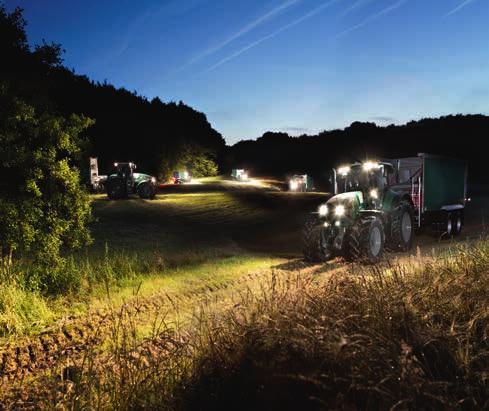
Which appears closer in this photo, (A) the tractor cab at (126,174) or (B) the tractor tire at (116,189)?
(B) the tractor tire at (116,189)

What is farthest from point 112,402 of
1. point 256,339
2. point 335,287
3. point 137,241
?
point 137,241

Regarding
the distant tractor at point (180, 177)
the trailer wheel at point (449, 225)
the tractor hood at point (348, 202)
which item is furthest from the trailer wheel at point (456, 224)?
the distant tractor at point (180, 177)

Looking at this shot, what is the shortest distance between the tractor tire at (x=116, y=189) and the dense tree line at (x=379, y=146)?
36186mm

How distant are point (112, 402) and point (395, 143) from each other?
278 ft

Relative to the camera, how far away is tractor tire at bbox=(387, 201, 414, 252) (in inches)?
519

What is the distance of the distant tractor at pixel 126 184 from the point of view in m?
26.4

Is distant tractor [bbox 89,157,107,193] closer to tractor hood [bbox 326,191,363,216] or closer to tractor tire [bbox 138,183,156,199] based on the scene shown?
tractor tire [bbox 138,183,156,199]

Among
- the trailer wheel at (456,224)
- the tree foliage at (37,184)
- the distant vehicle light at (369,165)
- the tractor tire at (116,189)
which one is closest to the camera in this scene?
the tree foliage at (37,184)

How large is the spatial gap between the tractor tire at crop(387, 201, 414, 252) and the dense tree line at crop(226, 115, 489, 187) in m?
42.7

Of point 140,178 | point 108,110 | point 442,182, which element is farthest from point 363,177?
point 108,110

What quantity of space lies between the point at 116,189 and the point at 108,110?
2164 centimetres

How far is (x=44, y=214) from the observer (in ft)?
27.5

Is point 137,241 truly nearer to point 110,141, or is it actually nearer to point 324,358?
point 324,358

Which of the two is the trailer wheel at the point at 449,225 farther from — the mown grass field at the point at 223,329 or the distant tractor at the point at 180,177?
the distant tractor at the point at 180,177
